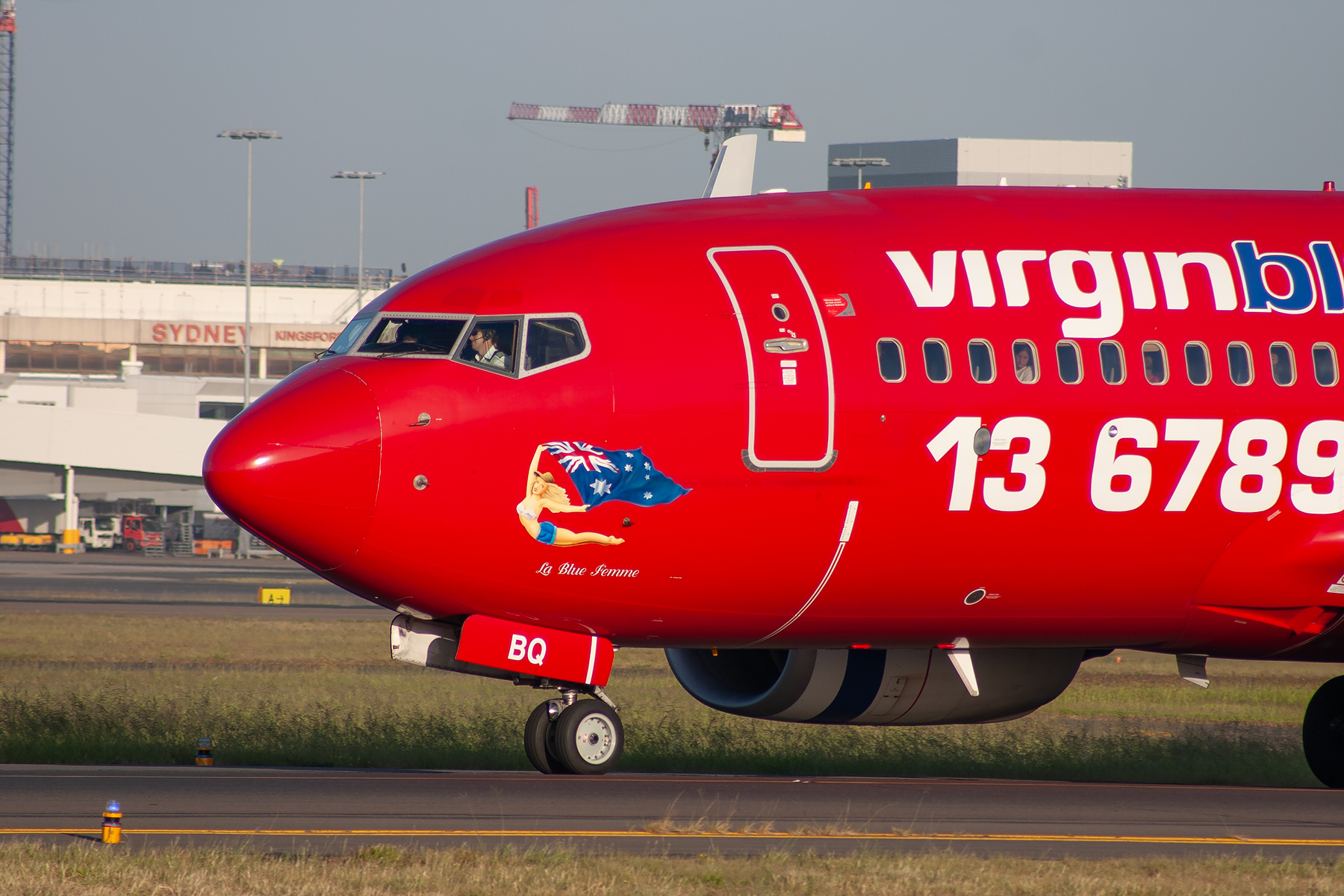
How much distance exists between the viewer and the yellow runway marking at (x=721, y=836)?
12.8 metres

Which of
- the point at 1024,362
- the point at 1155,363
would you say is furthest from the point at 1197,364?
the point at 1024,362

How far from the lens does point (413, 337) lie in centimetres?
1541

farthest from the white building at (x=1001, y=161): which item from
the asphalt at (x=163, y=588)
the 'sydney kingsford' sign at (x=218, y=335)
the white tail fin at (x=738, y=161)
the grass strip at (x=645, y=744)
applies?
the grass strip at (x=645, y=744)

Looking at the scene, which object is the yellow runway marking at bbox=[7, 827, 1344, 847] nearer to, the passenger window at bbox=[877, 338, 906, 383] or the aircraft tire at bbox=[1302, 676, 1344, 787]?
the passenger window at bbox=[877, 338, 906, 383]

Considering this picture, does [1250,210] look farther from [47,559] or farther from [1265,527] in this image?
[47,559]

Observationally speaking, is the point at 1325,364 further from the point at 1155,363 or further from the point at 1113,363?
the point at 1113,363

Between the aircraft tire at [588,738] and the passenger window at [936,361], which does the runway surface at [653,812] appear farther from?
the passenger window at [936,361]

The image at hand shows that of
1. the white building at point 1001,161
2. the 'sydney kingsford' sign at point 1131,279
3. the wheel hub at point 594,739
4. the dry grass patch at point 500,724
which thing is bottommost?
the dry grass patch at point 500,724

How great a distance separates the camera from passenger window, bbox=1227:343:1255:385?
16516mm

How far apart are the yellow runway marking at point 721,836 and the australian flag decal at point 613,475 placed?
318 centimetres

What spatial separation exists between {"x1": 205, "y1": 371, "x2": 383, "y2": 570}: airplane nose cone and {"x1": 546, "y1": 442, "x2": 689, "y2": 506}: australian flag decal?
5.70ft

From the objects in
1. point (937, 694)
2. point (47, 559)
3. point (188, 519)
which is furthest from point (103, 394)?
point (937, 694)

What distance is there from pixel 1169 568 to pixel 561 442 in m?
6.35

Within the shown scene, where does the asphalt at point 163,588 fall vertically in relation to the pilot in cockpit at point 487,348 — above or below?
below
